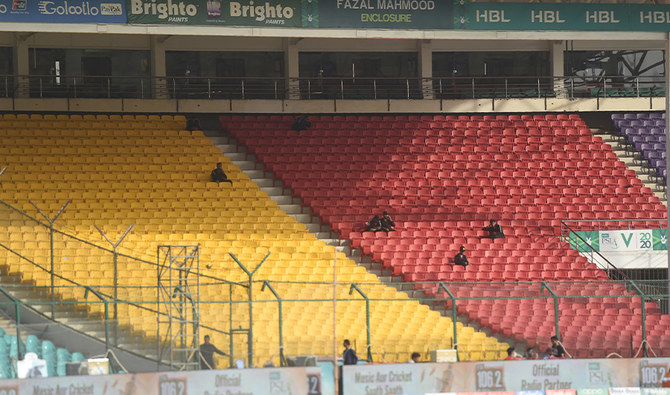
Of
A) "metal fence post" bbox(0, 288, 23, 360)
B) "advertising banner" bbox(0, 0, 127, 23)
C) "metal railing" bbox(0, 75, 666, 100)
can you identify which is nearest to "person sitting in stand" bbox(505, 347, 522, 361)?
"metal fence post" bbox(0, 288, 23, 360)

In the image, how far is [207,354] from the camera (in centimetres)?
1762

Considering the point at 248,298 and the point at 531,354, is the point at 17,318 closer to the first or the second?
the point at 248,298

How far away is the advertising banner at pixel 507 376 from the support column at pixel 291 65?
17126 millimetres

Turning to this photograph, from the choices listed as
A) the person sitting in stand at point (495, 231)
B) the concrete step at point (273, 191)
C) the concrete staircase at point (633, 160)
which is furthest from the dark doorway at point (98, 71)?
the concrete staircase at point (633, 160)

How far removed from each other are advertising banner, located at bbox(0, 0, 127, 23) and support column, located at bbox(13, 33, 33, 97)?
27.7 ft

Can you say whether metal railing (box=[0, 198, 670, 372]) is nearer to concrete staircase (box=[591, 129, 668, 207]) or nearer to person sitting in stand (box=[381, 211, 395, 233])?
person sitting in stand (box=[381, 211, 395, 233])

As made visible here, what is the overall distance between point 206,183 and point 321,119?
5125 mm

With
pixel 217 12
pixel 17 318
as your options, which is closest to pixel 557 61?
pixel 217 12

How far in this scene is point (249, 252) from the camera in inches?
989

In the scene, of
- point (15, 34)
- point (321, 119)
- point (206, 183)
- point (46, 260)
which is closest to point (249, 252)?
point (206, 183)

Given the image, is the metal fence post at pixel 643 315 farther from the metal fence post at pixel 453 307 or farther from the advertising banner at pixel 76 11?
the advertising banner at pixel 76 11

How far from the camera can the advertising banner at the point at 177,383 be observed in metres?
15.8

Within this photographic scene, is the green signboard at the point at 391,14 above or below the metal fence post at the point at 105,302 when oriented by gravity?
above

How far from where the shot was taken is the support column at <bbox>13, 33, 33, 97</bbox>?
103 ft
